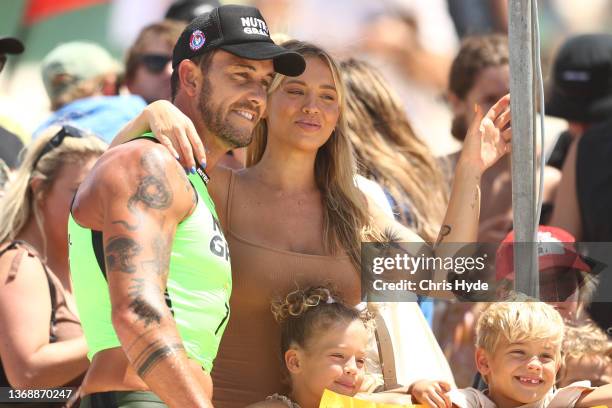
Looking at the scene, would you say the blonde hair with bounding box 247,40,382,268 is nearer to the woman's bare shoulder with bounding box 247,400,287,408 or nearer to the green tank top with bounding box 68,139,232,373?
the woman's bare shoulder with bounding box 247,400,287,408

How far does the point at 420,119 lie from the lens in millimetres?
6242

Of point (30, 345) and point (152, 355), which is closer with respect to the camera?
point (152, 355)

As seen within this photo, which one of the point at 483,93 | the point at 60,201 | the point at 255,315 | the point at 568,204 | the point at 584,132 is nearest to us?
the point at 255,315

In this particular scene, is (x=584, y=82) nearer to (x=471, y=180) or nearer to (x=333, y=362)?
(x=471, y=180)

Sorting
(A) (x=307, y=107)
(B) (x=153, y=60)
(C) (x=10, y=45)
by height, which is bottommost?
(A) (x=307, y=107)

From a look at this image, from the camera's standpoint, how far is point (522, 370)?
10.9ft

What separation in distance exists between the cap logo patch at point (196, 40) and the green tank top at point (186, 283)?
0.42 m

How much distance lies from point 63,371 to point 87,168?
80 cm

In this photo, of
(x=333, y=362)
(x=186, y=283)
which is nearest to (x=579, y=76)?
(x=333, y=362)

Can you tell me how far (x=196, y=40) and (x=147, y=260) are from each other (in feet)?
2.44

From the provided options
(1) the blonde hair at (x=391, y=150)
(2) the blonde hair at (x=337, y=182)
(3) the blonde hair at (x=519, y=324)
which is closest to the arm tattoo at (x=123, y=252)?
(2) the blonde hair at (x=337, y=182)

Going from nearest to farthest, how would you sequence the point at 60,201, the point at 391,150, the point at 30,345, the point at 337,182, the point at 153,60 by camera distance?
1. the point at 337,182
2. the point at 30,345
3. the point at 60,201
4. the point at 391,150
5. the point at 153,60

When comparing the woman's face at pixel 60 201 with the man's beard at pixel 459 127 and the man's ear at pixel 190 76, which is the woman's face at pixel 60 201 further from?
the man's beard at pixel 459 127

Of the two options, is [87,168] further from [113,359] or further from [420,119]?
[420,119]
